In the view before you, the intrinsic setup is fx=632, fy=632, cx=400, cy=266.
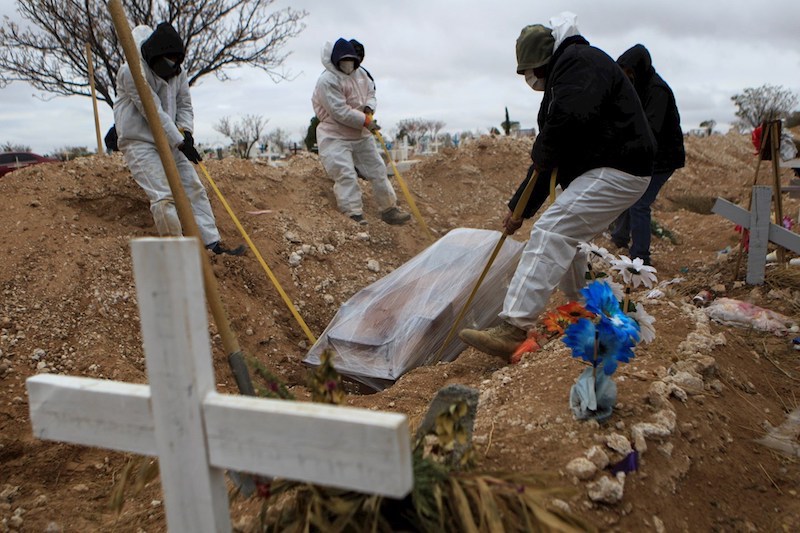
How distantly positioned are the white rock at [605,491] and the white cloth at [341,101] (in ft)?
16.4

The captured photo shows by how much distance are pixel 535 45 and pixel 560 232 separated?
1.00 m

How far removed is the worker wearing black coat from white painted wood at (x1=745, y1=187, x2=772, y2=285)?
0.88 m

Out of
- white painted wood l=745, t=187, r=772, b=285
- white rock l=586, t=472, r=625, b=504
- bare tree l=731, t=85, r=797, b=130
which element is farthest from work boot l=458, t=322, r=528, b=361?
bare tree l=731, t=85, r=797, b=130

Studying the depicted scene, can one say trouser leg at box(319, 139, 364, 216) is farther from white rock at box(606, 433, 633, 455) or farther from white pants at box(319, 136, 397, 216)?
white rock at box(606, 433, 633, 455)

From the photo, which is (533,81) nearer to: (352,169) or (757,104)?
(352,169)

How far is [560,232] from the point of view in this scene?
3254 millimetres

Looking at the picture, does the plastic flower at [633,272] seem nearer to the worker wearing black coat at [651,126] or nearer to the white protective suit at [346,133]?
the worker wearing black coat at [651,126]

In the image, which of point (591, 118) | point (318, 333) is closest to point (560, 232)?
point (591, 118)

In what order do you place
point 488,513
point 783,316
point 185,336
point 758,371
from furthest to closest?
point 783,316 → point 758,371 → point 488,513 → point 185,336

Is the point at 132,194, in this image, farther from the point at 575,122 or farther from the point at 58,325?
the point at 575,122

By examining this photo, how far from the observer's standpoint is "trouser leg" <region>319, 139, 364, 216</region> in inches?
256

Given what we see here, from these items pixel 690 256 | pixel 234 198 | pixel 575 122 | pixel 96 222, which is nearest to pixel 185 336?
pixel 575 122

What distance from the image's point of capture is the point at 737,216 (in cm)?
440

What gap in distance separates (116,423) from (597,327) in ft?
4.58
